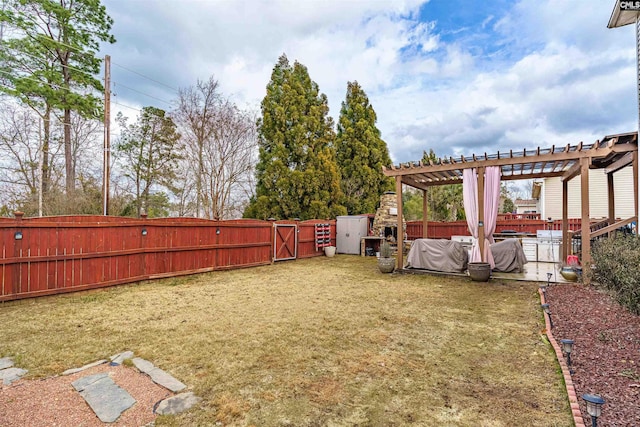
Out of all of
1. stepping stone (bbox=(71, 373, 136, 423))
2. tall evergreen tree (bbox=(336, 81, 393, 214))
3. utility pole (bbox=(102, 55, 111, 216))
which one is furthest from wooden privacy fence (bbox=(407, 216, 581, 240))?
stepping stone (bbox=(71, 373, 136, 423))

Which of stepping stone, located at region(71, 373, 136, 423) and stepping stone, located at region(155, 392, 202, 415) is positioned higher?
stepping stone, located at region(155, 392, 202, 415)

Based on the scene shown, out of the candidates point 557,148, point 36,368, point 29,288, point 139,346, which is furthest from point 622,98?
point 29,288

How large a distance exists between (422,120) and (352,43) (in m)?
9.69

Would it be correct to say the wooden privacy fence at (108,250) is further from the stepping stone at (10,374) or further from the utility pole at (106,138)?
the stepping stone at (10,374)

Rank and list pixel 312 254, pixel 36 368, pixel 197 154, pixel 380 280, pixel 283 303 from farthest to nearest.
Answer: pixel 197 154 → pixel 312 254 → pixel 380 280 → pixel 283 303 → pixel 36 368

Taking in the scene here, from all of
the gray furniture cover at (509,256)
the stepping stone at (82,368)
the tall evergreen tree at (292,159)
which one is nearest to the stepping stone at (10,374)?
the stepping stone at (82,368)

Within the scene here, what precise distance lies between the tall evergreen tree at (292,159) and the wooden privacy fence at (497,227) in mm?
3957

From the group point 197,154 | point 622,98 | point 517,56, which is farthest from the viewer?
point 197,154

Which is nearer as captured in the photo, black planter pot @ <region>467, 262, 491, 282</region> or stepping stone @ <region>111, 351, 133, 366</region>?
stepping stone @ <region>111, 351, 133, 366</region>

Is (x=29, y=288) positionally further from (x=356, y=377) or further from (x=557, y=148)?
(x=557, y=148)

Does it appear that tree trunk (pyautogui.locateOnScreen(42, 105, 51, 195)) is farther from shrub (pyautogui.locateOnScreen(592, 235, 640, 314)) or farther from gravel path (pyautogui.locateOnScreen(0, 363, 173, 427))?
shrub (pyautogui.locateOnScreen(592, 235, 640, 314))

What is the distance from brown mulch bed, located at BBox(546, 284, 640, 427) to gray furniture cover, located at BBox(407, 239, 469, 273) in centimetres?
270

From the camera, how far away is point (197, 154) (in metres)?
13.3

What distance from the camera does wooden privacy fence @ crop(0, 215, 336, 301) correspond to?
16.8ft
